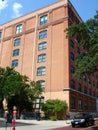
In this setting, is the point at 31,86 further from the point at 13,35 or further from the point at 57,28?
the point at 13,35

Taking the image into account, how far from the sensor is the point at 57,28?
52.7 metres

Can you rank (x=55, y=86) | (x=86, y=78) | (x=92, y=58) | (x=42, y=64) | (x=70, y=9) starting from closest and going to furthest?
1. (x=92, y=58)
2. (x=55, y=86)
3. (x=42, y=64)
4. (x=70, y=9)
5. (x=86, y=78)

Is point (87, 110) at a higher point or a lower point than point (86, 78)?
lower

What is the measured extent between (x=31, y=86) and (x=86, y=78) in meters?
21.0

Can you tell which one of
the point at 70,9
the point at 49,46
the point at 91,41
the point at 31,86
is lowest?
the point at 31,86

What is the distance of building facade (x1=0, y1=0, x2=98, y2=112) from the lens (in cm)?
4725

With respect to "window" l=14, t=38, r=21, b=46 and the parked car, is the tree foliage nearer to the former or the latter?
the parked car

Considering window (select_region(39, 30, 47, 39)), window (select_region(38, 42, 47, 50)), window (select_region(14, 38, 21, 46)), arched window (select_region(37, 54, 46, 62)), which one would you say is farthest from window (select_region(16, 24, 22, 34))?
arched window (select_region(37, 54, 46, 62))

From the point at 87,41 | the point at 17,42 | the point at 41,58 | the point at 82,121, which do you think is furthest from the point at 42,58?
the point at 82,121

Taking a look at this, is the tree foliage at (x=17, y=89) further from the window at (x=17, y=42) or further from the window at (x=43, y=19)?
the window at (x=43, y=19)

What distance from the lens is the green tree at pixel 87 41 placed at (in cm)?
2868

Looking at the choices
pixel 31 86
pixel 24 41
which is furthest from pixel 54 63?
pixel 24 41

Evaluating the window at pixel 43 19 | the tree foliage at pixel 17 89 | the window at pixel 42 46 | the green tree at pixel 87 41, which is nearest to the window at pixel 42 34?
the window at pixel 42 46

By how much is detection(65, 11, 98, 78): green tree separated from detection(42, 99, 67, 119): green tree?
14.4 m
